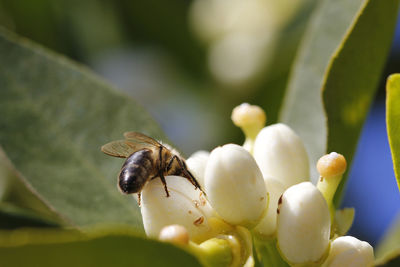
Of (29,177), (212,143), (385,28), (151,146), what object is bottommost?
(212,143)

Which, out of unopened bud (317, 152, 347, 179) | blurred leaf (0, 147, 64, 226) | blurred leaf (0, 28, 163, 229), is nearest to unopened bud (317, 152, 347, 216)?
unopened bud (317, 152, 347, 179)

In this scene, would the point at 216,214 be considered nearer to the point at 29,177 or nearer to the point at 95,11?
the point at 29,177

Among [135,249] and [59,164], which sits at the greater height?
[135,249]

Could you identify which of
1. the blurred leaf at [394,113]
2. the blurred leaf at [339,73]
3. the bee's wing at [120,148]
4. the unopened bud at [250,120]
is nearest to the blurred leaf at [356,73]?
the blurred leaf at [339,73]

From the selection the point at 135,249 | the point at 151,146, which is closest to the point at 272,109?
the point at 151,146

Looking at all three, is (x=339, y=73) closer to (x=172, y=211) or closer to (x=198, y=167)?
(x=198, y=167)
